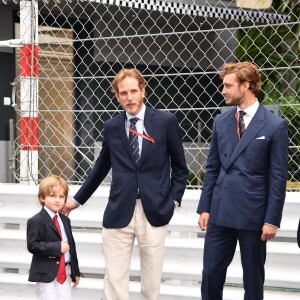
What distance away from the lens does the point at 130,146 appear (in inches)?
192

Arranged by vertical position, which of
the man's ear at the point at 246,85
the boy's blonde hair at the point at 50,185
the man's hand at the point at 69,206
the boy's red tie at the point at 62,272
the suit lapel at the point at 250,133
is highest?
the man's ear at the point at 246,85

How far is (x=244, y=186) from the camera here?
4574mm

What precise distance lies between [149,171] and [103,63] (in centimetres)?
517

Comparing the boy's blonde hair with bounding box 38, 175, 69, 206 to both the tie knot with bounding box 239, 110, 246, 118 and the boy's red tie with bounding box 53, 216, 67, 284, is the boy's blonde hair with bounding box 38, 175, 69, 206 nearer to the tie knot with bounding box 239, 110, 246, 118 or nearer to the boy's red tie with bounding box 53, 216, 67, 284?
the boy's red tie with bounding box 53, 216, 67, 284

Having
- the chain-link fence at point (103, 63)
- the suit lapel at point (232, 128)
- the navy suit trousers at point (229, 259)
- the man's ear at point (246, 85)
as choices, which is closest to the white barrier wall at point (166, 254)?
the chain-link fence at point (103, 63)

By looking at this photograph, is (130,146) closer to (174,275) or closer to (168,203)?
(168,203)

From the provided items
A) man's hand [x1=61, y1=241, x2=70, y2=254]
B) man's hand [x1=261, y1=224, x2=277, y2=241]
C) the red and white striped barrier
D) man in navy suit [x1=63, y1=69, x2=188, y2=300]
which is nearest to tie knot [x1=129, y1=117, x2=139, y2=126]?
man in navy suit [x1=63, y1=69, x2=188, y2=300]

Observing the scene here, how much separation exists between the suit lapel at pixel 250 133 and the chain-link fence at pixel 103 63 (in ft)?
1.44

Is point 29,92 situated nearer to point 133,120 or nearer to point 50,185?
point 50,185

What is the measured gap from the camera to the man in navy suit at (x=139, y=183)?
15.8 feet

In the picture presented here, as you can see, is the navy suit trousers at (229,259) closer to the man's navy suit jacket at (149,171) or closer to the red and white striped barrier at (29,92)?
the man's navy suit jacket at (149,171)

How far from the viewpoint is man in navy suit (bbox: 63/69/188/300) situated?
481cm

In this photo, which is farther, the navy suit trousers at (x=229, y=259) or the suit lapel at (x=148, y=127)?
the suit lapel at (x=148, y=127)

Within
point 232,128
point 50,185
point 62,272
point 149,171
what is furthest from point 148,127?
point 62,272
